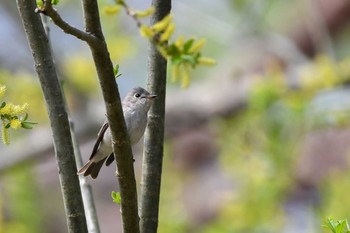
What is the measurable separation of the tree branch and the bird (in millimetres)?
485

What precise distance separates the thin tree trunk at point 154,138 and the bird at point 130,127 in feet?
0.12

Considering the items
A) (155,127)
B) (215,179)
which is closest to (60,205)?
(215,179)

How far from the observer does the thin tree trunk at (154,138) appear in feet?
7.64

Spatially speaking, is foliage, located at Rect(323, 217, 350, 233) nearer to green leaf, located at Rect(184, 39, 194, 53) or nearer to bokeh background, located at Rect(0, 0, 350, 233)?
green leaf, located at Rect(184, 39, 194, 53)

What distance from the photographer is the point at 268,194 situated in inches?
214

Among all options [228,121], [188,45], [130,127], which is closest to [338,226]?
[188,45]

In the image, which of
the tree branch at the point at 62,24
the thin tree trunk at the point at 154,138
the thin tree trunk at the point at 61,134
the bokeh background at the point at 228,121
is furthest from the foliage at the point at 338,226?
the bokeh background at the point at 228,121

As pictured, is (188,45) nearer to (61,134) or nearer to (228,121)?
(61,134)

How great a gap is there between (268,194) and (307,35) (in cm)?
492

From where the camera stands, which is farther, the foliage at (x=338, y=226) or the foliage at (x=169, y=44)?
the foliage at (x=338, y=226)

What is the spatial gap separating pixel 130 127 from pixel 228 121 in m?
4.07

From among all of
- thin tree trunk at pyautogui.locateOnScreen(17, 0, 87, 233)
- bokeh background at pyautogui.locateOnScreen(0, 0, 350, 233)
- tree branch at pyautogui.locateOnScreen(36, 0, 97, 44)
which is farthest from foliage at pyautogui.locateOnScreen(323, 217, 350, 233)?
bokeh background at pyautogui.locateOnScreen(0, 0, 350, 233)

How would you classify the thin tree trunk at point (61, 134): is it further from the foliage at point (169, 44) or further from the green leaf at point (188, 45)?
the green leaf at point (188, 45)

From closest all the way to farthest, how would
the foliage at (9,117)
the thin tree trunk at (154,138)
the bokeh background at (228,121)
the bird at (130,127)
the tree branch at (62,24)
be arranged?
the tree branch at (62,24)
the foliage at (9,117)
the thin tree trunk at (154,138)
the bird at (130,127)
the bokeh background at (228,121)
